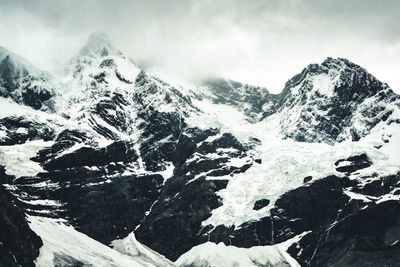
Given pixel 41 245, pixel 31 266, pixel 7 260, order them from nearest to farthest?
pixel 7 260 → pixel 31 266 → pixel 41 245

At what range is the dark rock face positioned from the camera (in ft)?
566

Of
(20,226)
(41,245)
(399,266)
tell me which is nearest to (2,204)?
(20,226)

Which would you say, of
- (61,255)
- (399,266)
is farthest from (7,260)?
(399,266)

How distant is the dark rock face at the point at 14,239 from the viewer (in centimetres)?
17262

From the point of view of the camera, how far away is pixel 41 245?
646 feet

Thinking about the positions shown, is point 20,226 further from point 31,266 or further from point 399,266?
point 399,266

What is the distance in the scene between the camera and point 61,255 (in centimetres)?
19838

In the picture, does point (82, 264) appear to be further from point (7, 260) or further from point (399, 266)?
point (399, 266)

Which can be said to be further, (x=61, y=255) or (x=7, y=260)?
(x=61, y=255)

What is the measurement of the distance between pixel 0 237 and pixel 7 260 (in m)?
10.6

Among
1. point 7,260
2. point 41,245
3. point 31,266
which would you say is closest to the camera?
point 7,260

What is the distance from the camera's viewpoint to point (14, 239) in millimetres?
179125

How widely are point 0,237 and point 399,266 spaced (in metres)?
122

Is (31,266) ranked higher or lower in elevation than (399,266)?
lower
